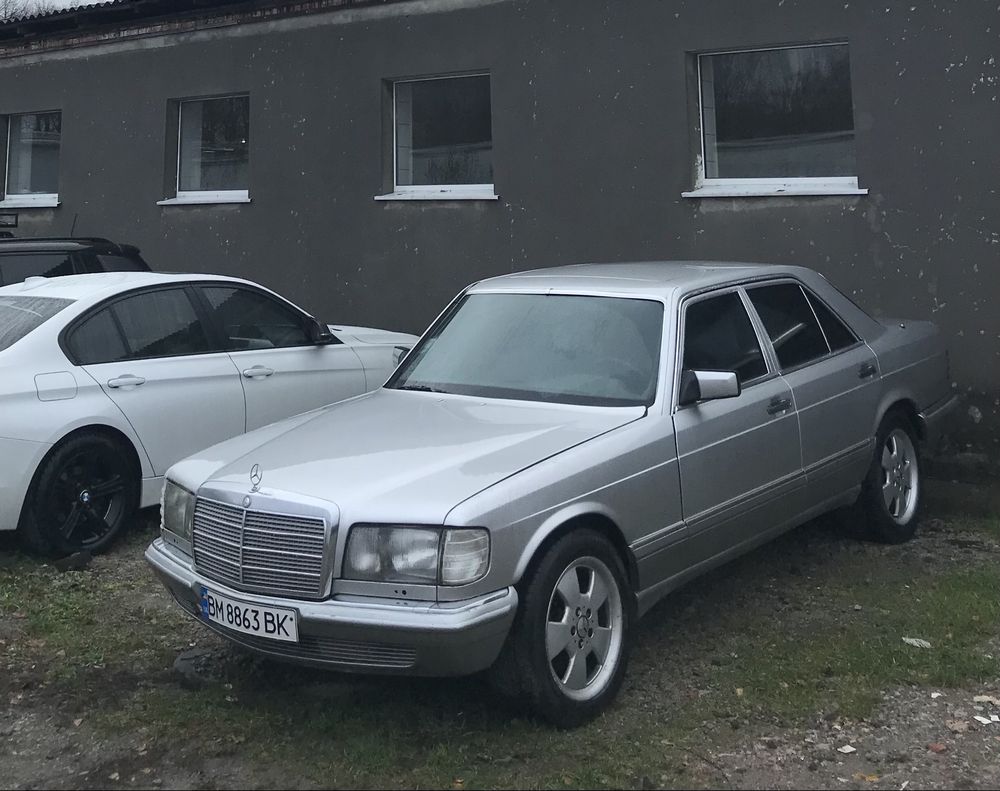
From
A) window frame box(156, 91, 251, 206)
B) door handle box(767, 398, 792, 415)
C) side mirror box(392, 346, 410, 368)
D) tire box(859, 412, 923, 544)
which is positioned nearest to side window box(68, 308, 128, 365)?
side mirror box(392, 346, 410, 368)

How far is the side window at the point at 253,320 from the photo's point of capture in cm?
738

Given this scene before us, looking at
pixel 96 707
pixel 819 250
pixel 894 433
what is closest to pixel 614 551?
pixel 96 707

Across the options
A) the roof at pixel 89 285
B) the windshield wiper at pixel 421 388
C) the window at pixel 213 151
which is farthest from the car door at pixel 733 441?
the window at pixel 213 151

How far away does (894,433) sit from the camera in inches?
255

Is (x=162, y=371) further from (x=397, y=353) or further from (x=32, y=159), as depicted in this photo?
(x=32, y=159)


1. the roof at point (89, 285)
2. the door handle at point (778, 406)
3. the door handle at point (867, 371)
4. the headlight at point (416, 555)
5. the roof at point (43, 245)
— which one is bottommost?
the headlight at point (416, 555)

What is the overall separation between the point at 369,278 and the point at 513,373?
591 centimetres

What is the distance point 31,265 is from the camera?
28.6ft

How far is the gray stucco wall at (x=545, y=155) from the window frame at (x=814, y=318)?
2410 millimetres

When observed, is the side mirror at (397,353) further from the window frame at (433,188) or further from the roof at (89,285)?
the window frame at (433,188)

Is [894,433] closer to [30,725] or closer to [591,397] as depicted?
[591,397]

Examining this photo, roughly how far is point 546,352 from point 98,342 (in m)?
3.00

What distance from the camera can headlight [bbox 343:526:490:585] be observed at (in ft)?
12.6

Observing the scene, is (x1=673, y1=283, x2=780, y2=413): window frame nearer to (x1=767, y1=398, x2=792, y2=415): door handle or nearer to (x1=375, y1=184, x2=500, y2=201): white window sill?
(x1=767, y1=398, x2=792, y2=415): door handle
